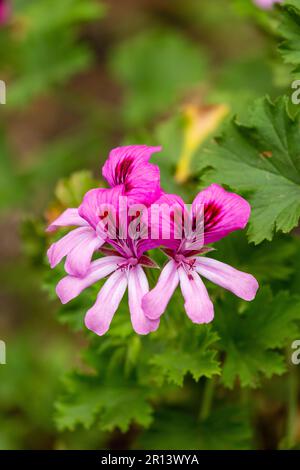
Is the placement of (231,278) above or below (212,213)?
below

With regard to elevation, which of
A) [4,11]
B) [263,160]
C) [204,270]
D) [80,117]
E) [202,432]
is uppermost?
[80,117]

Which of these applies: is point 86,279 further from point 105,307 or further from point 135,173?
point 135,173

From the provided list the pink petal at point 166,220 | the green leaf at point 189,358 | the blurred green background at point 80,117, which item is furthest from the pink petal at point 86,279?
the blurred green background at point 80,117

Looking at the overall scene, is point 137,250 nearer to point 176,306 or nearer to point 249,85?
point 176,306

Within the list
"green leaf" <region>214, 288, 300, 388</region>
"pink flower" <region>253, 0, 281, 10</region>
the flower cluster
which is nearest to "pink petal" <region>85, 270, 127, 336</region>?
the flower cluster

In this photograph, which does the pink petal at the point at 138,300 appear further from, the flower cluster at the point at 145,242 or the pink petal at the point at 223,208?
the pink petal at the point at 223,208

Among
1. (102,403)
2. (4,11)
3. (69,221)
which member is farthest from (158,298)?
(4,11)

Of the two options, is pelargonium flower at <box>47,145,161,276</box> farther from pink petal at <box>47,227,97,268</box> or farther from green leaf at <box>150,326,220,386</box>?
green leaf at <box>150,326,220,386</box>
